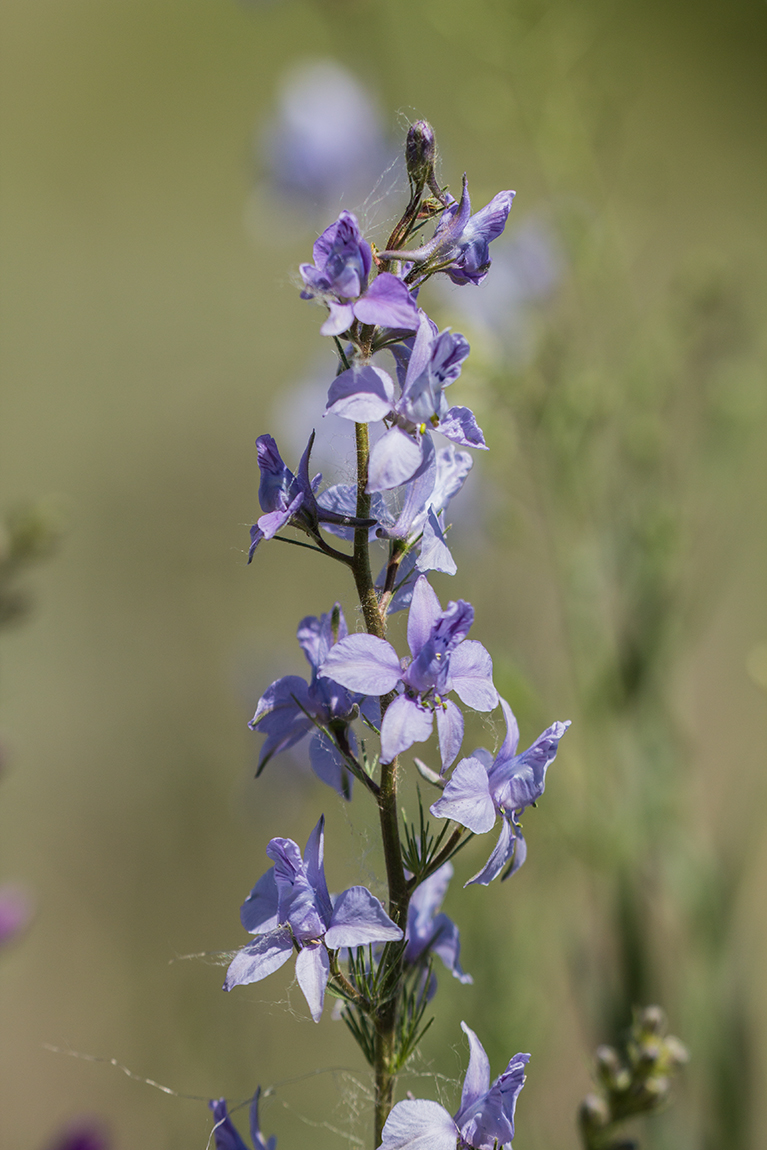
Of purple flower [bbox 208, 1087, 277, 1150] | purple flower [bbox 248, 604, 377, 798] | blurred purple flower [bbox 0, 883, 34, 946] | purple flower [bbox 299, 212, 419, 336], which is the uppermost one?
purple flower [bbox 299, 212, 419, 336]

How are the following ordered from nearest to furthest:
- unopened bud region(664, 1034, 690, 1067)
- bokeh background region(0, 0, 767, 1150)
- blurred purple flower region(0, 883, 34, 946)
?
unopened bud region(664, 1034, 690, 1067) < blurred purple flower region(0, 883, 34, 946) < bokeh background region(0, 0, 767, 1150)

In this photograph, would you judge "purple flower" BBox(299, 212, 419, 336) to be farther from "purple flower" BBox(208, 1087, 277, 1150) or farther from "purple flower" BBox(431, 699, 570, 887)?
"purple flower" BBox(208, 1087, 277, 1150)

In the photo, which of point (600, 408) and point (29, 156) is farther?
point (29, 156)

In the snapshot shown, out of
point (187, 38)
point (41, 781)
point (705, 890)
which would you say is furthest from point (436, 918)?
point (187, 38)

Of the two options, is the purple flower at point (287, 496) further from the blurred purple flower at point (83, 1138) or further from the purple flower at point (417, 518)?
the blurred purple flower at point (83, 1138)

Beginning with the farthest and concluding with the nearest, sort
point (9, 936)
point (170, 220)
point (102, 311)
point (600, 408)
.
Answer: point (170, 220) < point (102, 311) < point (600, 408) < point (9, 936)

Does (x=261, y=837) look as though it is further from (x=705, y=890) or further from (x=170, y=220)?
(x=170, y=220)

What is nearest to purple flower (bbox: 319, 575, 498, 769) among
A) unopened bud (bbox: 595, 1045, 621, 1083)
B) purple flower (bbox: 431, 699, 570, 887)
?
purple flower (bbox: 431, 699, 570, 887)

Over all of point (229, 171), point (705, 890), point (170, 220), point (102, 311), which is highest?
point (229, 171)

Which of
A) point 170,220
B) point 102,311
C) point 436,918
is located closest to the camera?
point 436,918
